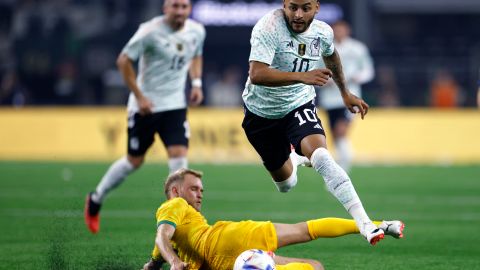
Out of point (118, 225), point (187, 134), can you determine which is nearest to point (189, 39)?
point (187, 134)

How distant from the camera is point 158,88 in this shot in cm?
1168

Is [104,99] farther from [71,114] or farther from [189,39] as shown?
[189,39]

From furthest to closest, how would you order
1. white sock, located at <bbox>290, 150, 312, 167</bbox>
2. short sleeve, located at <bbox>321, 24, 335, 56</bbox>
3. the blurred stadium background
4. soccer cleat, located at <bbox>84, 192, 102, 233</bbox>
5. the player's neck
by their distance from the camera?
the player's neck → soccer cleat, located at <bbox>84, 192, 102, 233</bbox> → the blurred stadium background → white sock, located at <bbox>290, 150, 312, 167</bbox> → short sleeve, located at <bbox>321, 24, 335, 56</bbox>

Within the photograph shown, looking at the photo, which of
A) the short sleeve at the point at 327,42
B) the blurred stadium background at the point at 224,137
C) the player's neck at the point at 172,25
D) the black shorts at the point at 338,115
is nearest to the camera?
the short sleeve at the point at 327,42

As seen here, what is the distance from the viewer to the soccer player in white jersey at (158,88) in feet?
37.6

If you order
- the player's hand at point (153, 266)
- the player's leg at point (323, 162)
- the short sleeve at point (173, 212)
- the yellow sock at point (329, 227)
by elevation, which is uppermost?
the player's leg at point (323, 162)

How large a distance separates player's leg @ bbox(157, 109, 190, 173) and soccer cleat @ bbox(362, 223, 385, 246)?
392 cm

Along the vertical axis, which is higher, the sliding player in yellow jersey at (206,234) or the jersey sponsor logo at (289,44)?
the jersey sponsor logo at (289,44)

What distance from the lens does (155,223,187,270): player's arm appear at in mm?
7012

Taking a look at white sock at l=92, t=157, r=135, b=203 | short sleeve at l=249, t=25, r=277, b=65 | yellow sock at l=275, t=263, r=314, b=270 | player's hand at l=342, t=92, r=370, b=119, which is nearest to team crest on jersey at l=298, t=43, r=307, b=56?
short sleeve at l=249, t=25, r=277, b=65

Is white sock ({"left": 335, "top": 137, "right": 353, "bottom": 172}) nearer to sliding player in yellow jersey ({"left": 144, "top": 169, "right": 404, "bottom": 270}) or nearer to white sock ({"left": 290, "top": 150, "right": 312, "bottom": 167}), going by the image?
white sock ({"left": 290, "top": 150, "right": 312, "bottom": 167})

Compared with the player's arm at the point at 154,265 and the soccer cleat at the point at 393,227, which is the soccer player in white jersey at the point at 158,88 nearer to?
the player's arm at the point at 154,265

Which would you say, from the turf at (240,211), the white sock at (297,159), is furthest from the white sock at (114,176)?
the white sock at (297,159)

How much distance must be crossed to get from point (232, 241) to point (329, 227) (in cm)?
88
